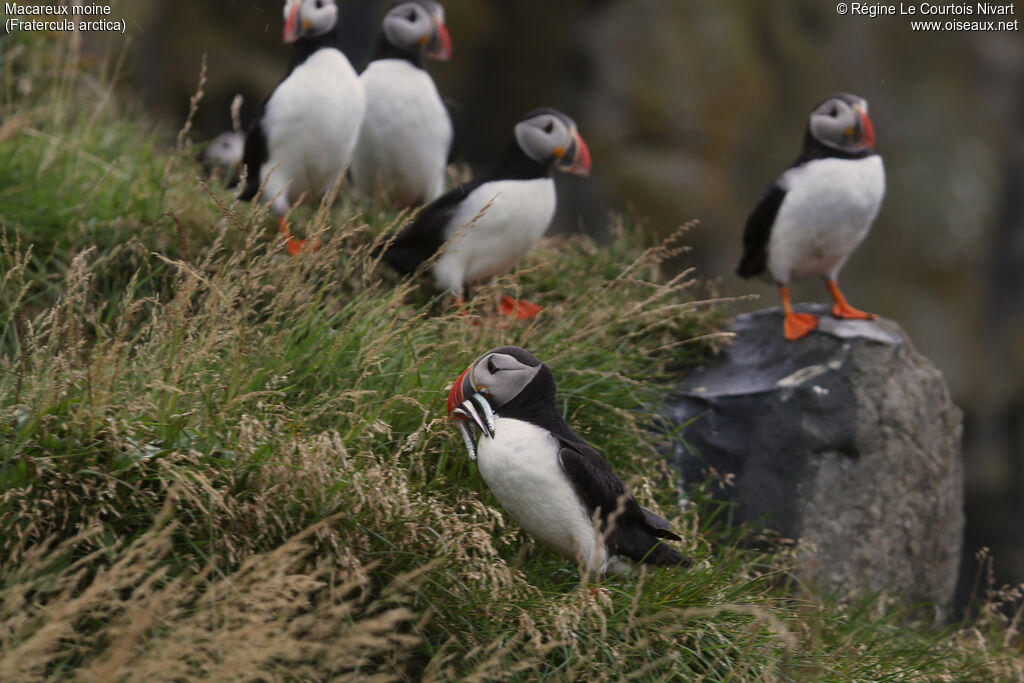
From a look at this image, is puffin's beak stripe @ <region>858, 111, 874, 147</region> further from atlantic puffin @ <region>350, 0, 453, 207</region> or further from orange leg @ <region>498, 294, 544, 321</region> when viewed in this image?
atlantic puffin @ <region>350, 0, 453, 207</region>

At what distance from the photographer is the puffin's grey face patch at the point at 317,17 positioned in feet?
14.1

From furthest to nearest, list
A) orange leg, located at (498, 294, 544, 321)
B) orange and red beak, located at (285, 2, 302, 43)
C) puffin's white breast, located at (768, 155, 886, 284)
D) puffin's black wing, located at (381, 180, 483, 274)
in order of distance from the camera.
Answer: orange and red beak, located at (285, 2, 302, 43)
puffin's white breast, located at (768, 155, 886, 284)
puffin's black wing, located at (381, 180, 483, 274)
orange leg, located at (498, 294, 544, 321)

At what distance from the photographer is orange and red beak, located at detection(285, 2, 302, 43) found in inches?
170

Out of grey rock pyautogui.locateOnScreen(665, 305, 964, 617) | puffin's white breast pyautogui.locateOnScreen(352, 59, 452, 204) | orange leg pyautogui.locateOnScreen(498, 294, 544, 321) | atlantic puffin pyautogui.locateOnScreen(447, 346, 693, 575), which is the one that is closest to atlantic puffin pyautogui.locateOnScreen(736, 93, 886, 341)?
grey rock pyautogui.locateOnScreen(665, 305, 964, 617)

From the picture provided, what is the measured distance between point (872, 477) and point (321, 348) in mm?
2411

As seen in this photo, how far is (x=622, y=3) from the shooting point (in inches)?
447

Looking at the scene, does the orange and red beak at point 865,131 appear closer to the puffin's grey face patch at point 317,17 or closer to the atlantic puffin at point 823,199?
the atlantic puffin at point 823,199

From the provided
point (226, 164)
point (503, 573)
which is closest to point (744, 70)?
point (226, 164)

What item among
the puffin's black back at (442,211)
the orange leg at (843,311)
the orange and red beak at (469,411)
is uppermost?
the puffin's black back at (442,211)

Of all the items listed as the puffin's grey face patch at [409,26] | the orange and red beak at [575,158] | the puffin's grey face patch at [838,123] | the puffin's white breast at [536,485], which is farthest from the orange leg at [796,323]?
the puffin's white breast at [536,485]

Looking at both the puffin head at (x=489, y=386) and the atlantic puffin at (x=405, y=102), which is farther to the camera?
the atlantic puffin at (x=405, y=102)

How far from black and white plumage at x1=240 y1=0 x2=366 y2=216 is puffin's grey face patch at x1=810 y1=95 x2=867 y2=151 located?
196 centimetres

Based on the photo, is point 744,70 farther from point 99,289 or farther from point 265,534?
point 265,534

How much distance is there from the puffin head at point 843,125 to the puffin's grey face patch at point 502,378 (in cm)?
222
